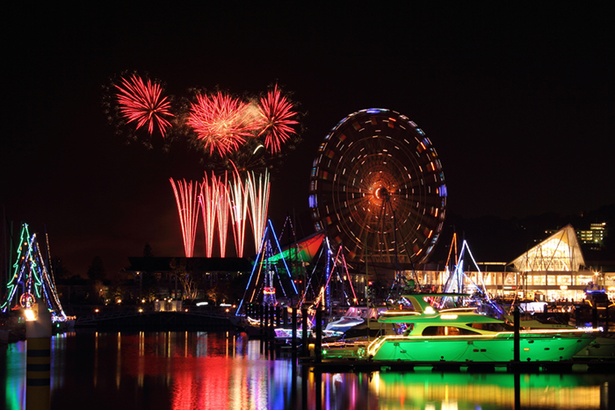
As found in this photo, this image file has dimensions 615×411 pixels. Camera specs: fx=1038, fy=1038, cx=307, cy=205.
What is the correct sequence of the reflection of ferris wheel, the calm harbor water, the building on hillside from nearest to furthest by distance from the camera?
1. the calm harbor water
2. the reflection of ferris wheel
3. the building on hillside

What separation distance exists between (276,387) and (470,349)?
8.49 m

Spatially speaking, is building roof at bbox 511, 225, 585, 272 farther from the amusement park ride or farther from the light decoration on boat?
the light decoration on boat

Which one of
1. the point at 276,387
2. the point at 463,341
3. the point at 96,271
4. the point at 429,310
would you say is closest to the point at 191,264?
the point at 96,271

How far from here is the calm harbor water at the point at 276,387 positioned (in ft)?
119

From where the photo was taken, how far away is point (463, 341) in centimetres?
4306

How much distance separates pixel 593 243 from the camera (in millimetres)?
187375

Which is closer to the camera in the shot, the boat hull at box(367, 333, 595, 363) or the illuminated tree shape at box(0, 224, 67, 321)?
the boat hull at box(367, 333, 595, 363)

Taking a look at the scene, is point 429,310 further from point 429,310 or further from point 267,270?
point 267,270

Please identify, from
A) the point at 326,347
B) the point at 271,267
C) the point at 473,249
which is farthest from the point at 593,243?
the point at 326,347

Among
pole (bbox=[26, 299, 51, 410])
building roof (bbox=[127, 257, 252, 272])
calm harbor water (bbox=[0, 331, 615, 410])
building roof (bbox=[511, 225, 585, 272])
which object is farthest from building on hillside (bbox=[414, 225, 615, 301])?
pole (bbox=[26, 299, 51, 410])

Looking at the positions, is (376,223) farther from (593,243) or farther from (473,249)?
(593,243)

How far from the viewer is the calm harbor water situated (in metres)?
36.2

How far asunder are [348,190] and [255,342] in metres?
12.5

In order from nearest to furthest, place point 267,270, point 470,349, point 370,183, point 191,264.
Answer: point 470,349 < point 370,183 < point 267,270 < point 191,264
